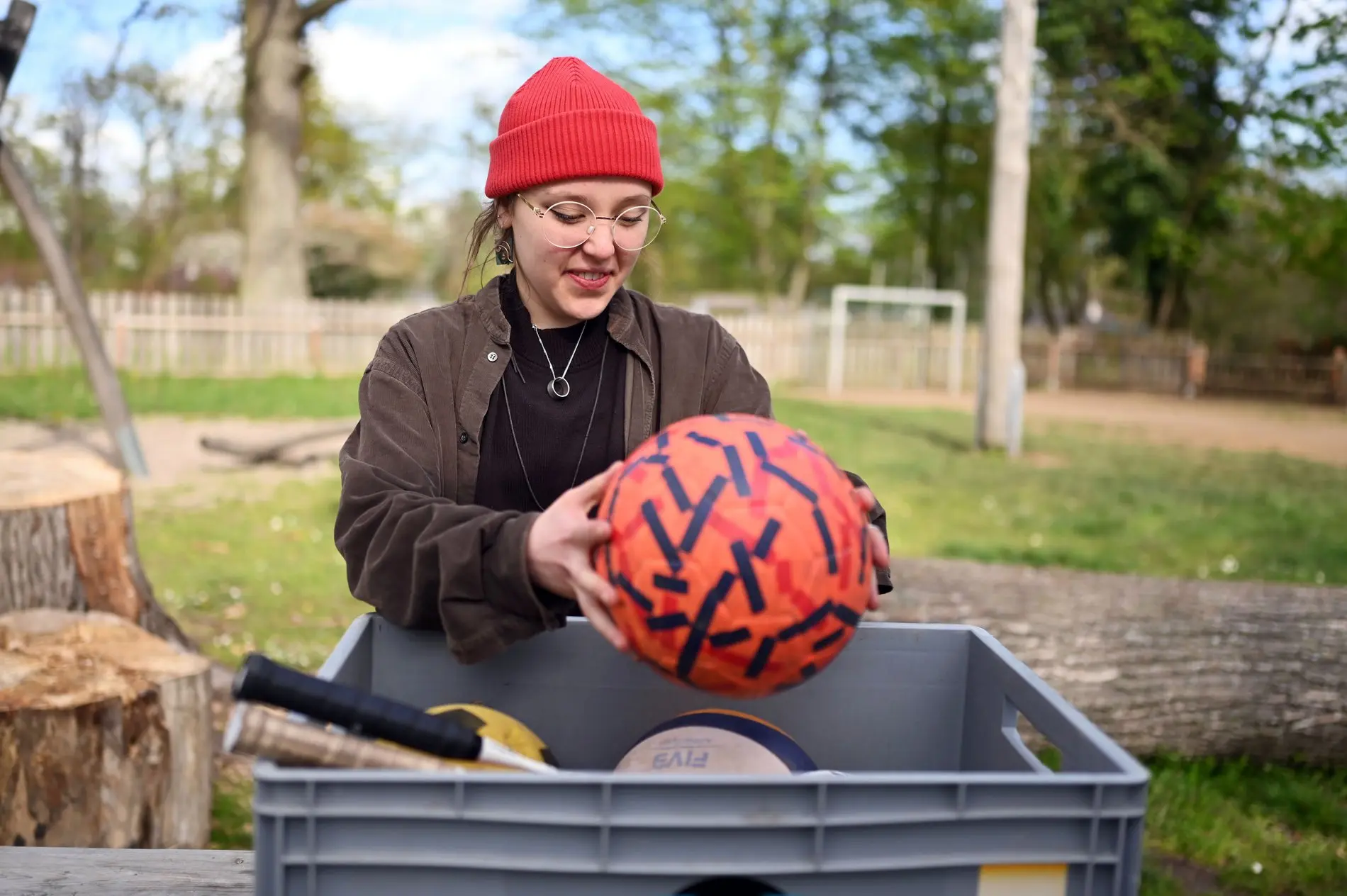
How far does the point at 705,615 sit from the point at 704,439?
274 millimetres

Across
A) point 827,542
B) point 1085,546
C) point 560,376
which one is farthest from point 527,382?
point 1085,546

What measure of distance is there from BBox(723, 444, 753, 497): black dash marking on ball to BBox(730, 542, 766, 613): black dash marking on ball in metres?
0.09

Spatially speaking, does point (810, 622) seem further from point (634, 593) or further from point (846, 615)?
point (634, 593)

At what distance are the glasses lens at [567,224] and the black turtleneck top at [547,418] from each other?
0.28 m

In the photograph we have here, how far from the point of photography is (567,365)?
2592mm

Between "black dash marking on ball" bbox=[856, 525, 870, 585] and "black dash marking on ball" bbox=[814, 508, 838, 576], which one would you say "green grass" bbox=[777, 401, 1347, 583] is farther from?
"black dash marking on ball" bbox=[814, 508, 838, 576]

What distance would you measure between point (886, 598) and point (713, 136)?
2910cm

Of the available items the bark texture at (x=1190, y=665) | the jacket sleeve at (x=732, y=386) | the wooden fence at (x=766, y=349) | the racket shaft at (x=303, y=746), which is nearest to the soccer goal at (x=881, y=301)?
the wooden fence at (x=766, y=349)

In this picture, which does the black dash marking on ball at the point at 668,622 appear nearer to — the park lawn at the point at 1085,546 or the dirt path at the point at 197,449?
the park lawn at the point at 1085,546

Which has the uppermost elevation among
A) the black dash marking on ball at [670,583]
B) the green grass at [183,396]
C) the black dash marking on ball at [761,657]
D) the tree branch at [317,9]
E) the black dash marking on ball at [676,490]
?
the tree branch at [317,9]

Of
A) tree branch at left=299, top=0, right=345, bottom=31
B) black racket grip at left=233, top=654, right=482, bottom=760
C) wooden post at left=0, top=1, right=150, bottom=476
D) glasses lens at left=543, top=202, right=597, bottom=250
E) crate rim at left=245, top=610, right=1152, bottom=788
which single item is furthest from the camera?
tree branch at left=299, top=0, right=345, bottom=31

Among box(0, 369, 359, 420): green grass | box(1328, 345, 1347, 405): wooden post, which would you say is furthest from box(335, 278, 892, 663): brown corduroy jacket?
box(1328, 345, 1347, 405): wooden post

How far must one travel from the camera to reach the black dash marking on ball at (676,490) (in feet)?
5.46

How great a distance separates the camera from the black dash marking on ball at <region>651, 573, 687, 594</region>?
164 centimetres
